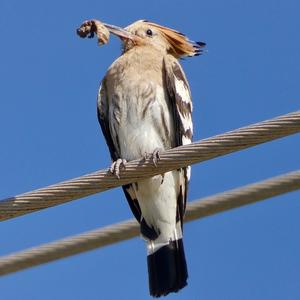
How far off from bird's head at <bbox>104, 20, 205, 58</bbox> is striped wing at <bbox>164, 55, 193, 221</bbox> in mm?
583

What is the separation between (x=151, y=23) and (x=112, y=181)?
94.7 inches

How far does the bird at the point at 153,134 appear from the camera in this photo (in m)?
5.37

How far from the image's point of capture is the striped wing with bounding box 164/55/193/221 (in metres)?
5.44

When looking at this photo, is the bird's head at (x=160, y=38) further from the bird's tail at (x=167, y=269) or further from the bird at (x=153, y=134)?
the bird's tail at (x=167, y=269)

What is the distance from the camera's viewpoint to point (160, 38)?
6285mm

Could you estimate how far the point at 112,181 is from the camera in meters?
4.19

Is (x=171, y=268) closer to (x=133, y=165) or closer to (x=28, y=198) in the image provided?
(x=133, y=165)

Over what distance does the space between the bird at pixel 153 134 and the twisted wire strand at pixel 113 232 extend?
57cm

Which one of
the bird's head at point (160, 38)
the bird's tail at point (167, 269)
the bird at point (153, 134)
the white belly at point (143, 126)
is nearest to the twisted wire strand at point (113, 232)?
the bird's tail at point (167, 269)

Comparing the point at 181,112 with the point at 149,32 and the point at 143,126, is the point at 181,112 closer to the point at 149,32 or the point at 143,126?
the point at 143,126

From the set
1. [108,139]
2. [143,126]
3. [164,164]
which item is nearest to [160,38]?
[108,139]

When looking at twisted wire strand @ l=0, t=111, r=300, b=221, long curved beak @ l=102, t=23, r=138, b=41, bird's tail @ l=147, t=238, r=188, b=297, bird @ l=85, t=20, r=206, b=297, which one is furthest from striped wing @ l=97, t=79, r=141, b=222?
twisted wire strand @ l=0, t=111, r=300, b=221

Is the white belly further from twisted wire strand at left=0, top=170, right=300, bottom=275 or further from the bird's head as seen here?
the bird's head

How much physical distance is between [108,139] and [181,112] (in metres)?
0.48
